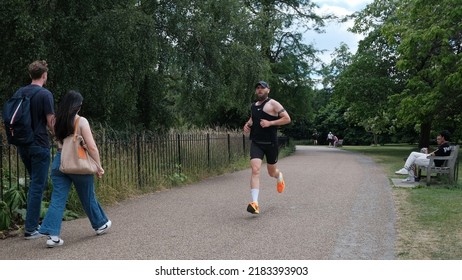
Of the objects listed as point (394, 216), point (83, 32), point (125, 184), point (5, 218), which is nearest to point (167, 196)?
point (125, 184)

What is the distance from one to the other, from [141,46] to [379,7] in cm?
2520

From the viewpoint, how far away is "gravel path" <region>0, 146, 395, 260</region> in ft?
15.7

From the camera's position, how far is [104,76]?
45.6 feet

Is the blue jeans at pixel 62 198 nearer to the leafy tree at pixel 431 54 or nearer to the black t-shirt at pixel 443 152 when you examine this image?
the black t-shirt at pixel 443 152

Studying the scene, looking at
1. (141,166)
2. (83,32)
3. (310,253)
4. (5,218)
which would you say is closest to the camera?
(310,253)

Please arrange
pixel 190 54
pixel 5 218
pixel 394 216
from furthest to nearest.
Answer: pixel 190 54
pixel 394 216
pixel 5 218

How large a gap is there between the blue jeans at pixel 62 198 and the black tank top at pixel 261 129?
2586 millimetres

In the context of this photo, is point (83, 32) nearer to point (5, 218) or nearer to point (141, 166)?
point (141, 166)

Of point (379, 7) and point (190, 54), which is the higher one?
point (379, 7)

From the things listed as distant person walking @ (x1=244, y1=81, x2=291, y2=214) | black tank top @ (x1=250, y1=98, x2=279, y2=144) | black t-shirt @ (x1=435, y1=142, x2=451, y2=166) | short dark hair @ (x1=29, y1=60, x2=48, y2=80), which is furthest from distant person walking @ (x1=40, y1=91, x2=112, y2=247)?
black t-shirt @ (x1=435, y1=142, x2=451, y2=166)

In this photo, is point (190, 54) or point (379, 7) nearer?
point (190, 54)

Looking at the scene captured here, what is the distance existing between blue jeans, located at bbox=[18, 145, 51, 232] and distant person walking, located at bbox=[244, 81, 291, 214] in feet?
9.37

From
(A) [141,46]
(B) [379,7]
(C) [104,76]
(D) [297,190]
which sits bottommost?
(D) [297,190]

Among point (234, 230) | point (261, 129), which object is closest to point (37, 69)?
point (234, 230)
